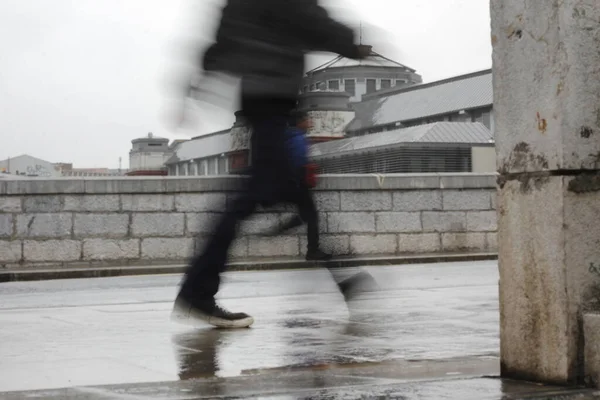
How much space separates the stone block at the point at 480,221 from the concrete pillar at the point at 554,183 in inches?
479

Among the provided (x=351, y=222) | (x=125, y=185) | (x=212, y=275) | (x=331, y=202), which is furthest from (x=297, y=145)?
(x=351, y=222)

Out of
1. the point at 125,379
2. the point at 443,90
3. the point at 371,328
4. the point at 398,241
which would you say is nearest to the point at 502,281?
the point at 125,379

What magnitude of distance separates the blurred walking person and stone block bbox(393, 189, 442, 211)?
10.0m

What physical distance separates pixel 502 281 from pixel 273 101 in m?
1.81

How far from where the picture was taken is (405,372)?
3.57 meters

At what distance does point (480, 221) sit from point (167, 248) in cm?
445

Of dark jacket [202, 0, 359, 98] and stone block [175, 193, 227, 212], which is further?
stone block [175, 193, 227, 212]

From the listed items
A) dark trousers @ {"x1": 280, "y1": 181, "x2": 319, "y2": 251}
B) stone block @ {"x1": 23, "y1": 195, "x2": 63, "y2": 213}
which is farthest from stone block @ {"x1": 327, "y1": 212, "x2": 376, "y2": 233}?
dark trousers @ {"x1": 280, "y1": 181, "x2": 319, "y2": 251}

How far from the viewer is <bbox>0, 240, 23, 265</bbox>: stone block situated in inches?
541

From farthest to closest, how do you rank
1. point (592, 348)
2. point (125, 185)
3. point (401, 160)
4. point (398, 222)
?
point (401, 160)
point (398, 222)
point (125, 185)
point (592, 348)

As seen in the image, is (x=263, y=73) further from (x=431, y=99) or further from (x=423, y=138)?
(x=431, y=99)

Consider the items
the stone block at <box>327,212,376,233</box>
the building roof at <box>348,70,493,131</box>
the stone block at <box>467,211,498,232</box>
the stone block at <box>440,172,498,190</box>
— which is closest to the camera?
the stone block at <box>327,212,376,233</box>

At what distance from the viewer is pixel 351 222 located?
48.6 feet

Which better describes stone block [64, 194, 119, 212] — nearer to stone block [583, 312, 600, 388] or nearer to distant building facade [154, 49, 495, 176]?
distant building facade [154, 49, 495, 176]
